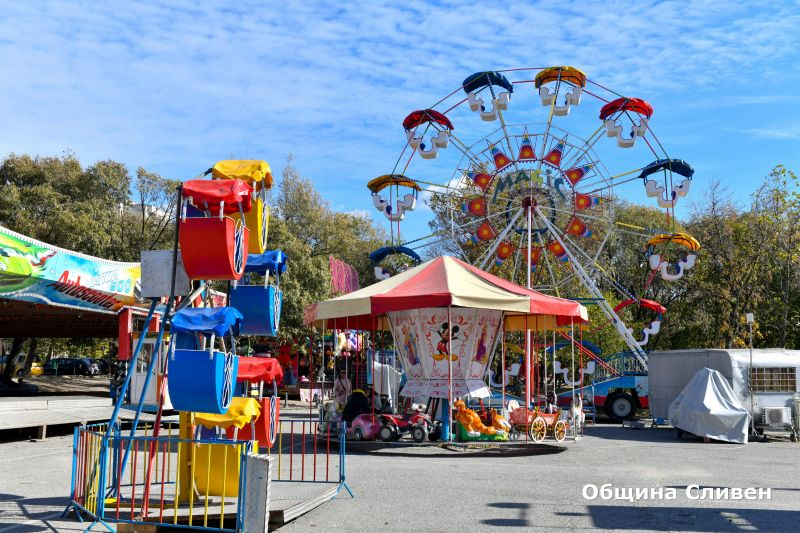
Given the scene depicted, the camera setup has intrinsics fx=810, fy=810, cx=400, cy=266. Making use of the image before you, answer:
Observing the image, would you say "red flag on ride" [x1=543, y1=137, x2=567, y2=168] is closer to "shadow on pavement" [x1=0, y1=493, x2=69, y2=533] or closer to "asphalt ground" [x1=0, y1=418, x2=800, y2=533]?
"asphalt ground" [x1=0, y1=418, x2=800, y2=533]

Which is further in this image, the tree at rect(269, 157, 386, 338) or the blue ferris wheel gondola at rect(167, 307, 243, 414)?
the tree at rect(269, 157, 386, 338)

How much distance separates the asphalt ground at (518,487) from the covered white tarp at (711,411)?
1.40 m

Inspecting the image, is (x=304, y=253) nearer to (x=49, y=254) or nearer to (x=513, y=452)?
(x=49, y=254)

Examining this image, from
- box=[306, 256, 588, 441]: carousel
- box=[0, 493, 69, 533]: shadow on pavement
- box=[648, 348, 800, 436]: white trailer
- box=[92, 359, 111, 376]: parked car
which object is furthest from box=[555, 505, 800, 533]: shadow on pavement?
box=[92, 359, 111, 376]: parked car

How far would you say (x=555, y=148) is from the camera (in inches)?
952

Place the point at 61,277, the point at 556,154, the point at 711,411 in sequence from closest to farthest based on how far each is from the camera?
the point at 711,411
the point at 61,277
the point at 556,154

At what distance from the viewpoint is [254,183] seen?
32.2 feet

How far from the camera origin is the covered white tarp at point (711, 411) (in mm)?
19047

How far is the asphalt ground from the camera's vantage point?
862cm

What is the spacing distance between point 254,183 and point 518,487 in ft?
17.9

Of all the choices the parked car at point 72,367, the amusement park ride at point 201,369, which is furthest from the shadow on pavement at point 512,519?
the parked car at point 72,367

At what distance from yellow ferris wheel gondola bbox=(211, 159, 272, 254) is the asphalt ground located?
3.39 metres

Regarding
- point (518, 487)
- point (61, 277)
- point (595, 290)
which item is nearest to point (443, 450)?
point (518, 487)

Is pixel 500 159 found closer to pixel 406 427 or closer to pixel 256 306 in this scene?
pixel 406 427
